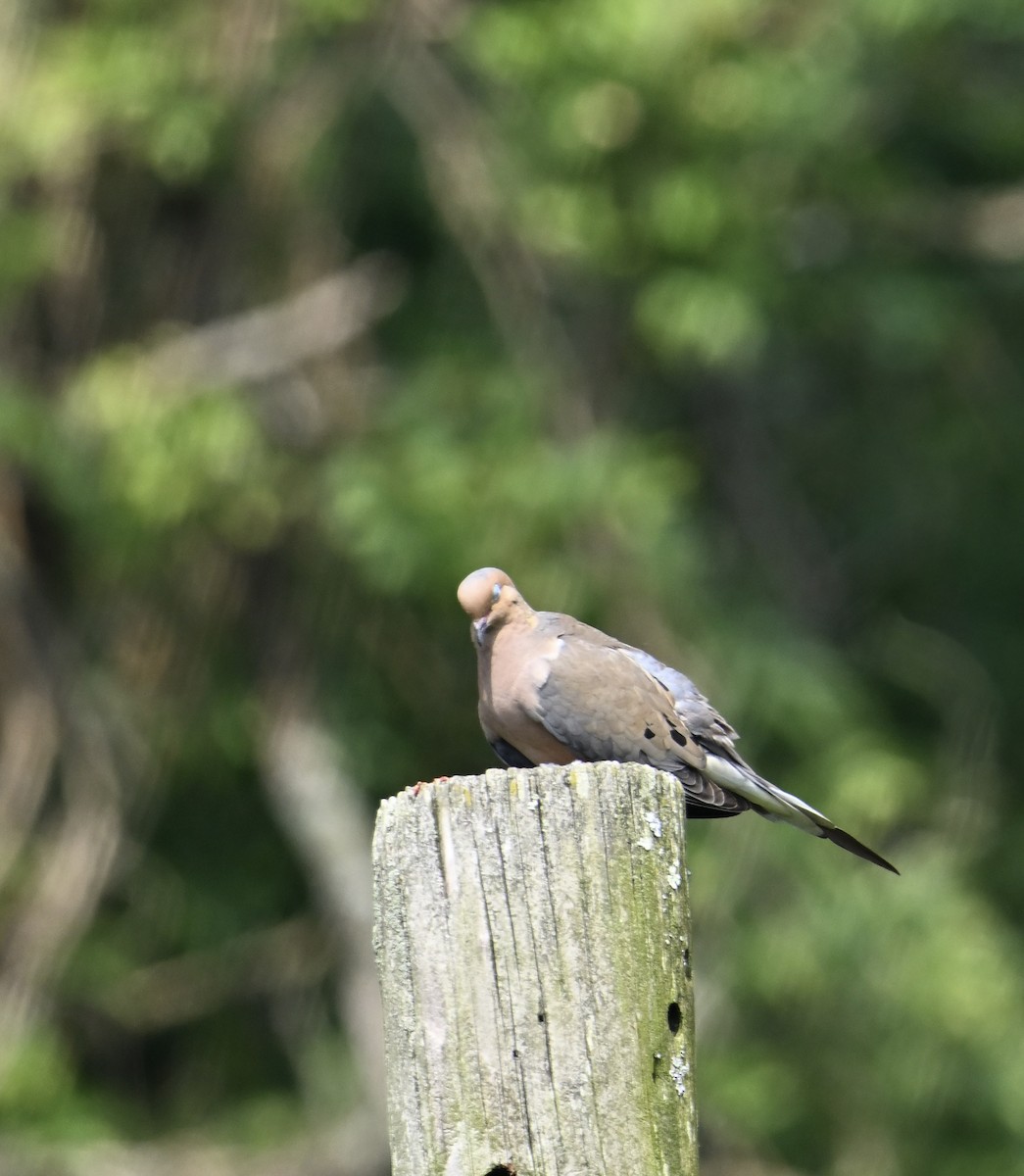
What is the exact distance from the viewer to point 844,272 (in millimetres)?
10055

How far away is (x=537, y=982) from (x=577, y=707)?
1.66 metres

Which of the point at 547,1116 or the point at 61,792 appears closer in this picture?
the point at 547,1116

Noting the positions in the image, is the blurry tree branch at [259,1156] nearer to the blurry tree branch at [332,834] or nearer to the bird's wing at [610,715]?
the blurry tree branch at [332,834]

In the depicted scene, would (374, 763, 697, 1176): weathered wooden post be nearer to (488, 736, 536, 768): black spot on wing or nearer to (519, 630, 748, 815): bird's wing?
(519, 630, 748, 815): bird's wing

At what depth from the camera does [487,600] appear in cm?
424

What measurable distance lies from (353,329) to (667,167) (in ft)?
5.19

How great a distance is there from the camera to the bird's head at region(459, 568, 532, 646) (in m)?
4.21

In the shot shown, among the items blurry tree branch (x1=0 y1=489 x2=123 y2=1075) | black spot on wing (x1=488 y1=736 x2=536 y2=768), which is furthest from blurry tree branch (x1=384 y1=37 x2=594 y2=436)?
black spot on wing (x1=488 y1=736 x2=536 y2=768)

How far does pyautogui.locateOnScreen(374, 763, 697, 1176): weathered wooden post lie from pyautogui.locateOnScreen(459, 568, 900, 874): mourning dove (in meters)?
1.54

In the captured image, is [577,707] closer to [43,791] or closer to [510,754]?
[510,754]

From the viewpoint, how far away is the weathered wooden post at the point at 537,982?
8.09 ft

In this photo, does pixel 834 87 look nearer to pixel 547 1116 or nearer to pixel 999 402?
pixel 999 402

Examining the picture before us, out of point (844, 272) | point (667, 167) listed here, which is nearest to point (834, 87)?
point (667, 167)

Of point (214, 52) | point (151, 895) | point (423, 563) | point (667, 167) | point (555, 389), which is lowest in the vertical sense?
point (151, 895)
